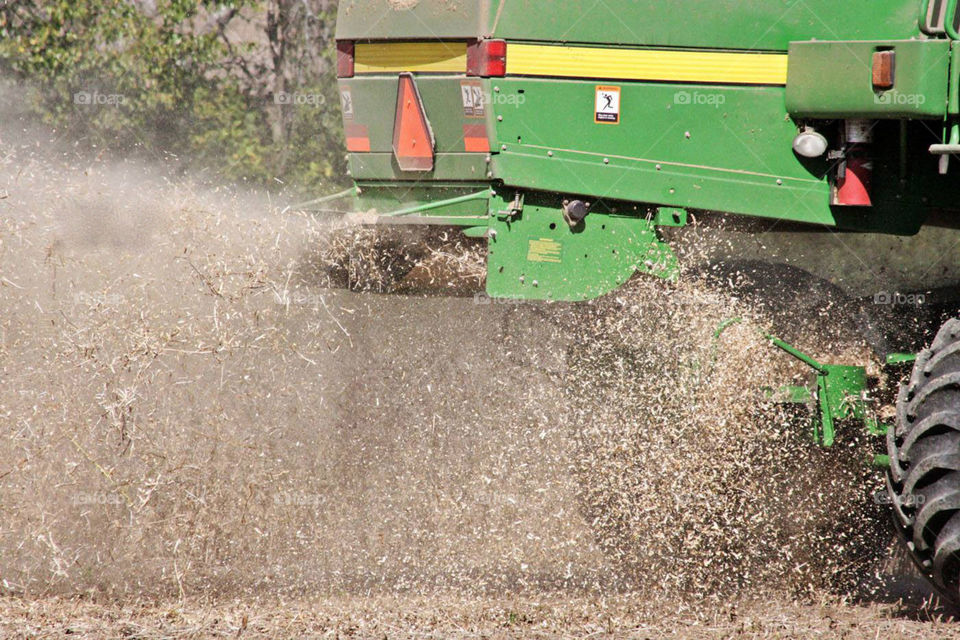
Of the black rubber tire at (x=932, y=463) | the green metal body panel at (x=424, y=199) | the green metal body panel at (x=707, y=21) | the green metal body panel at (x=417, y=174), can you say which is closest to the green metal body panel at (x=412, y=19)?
the green metal body panel at (x=707, y=21)

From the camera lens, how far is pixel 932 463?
3.21 metres

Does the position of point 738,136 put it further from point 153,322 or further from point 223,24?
point 223,24

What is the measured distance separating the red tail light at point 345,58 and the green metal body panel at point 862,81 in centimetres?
202

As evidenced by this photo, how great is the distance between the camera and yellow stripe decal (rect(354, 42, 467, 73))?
15.0 feet

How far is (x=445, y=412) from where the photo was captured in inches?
192

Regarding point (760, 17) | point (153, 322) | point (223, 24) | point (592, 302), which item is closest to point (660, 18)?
point (760, 17)

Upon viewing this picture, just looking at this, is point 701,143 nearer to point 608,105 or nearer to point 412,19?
point 608,105

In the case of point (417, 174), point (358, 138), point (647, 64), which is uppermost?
point (647, 64)

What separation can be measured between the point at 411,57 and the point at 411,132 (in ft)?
1.11

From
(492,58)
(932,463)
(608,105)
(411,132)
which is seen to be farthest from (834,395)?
(411,132)

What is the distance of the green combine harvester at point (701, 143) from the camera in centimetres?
347

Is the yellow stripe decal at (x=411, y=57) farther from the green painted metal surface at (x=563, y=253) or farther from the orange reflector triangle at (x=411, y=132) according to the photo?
the green painted metal surface at (x=563, y=253)

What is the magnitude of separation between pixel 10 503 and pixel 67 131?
4.52 meters

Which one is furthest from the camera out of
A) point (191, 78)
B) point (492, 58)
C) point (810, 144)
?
point (191, 78)
